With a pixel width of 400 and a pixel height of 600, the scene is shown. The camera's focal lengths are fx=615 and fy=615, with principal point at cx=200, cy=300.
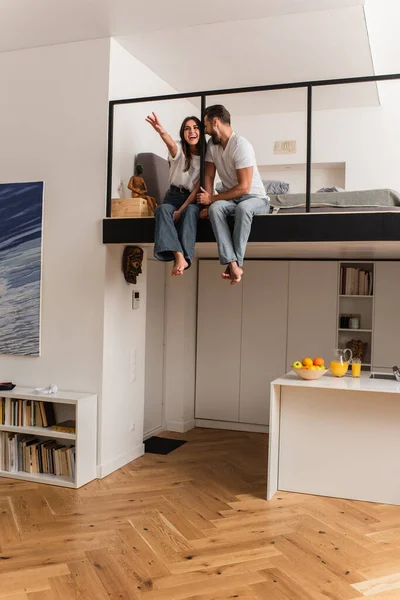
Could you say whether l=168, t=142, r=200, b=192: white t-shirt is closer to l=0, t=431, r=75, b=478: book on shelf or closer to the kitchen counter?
the kitchen counter

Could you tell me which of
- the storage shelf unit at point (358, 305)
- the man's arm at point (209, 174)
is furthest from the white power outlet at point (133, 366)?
the storage shelf unit at point (358, 305)

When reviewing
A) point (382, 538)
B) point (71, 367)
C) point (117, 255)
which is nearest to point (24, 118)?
point (117, 255)

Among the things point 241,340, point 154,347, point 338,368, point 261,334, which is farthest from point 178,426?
point 338,368

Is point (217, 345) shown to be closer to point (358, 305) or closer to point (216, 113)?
point (358, 305)

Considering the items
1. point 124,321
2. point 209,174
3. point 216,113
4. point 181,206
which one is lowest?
point 124,321

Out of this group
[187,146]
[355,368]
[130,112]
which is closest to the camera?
[187,146]

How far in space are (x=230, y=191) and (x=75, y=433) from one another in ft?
7.28

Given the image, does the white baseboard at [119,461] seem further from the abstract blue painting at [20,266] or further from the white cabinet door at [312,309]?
the white cabinet door at [312,309]

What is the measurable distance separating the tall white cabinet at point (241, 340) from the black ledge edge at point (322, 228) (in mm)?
→ 2276

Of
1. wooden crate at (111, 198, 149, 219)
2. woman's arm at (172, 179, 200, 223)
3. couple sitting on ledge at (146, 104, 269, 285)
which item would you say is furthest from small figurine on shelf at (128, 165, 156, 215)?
woman's arm at (172, 179, 200, 223)

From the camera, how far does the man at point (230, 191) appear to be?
4.28 metres

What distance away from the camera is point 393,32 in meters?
5.14

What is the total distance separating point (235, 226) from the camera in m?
4.31

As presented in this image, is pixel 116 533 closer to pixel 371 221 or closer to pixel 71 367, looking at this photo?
pixel 71 367
